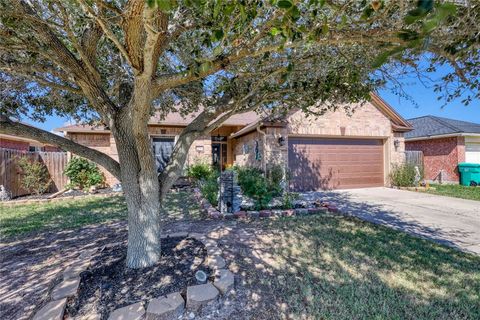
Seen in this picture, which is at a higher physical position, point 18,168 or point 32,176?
point 18,168

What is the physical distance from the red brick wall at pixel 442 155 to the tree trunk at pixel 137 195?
1671cm

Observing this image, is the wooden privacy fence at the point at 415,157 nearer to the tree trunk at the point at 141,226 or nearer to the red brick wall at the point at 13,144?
the tree trunk at the point at 141,226

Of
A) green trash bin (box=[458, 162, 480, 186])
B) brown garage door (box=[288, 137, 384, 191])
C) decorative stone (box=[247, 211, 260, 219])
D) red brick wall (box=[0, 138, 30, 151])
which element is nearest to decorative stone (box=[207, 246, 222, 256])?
decorative stone (box=[247, 211, 260, 219])

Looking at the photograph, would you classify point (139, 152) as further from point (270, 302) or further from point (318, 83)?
point (318, 83)

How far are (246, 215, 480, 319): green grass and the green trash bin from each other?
11.8 metres

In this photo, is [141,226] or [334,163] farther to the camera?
[334,163]

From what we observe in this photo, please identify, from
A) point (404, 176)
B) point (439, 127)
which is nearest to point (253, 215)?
point (404, 176)

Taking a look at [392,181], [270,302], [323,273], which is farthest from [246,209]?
[392,181]

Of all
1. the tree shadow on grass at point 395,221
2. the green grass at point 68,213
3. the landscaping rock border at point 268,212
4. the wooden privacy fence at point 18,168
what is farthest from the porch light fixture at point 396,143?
the wooden privacy fence at point 18,168

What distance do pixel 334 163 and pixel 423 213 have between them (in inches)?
179

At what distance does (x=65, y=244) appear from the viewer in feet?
14.6

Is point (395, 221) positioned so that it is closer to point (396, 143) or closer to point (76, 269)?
point (76, 269)

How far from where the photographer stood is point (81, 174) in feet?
35.2

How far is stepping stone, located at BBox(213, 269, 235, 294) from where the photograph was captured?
2686 millimetres
